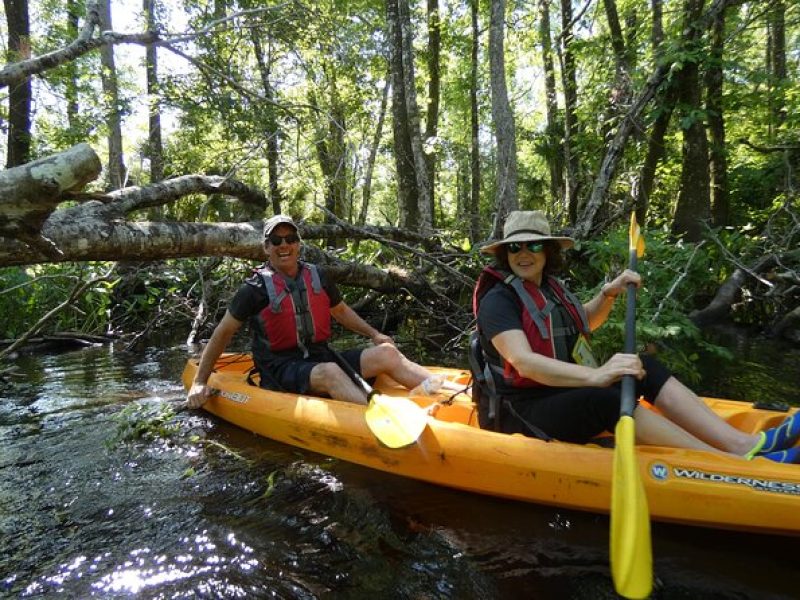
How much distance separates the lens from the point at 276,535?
2566mm

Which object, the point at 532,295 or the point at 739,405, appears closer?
the point at 532,295

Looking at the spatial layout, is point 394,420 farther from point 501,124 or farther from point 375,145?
point 375,145

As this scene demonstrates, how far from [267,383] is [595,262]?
298 centimetres

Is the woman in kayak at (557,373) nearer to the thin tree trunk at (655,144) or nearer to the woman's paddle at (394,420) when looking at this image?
the woman's paddle at (394,420)

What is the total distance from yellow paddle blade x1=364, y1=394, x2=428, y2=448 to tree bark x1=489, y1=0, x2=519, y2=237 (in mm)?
3675

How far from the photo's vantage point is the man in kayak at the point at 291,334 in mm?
3625

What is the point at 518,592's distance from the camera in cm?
208

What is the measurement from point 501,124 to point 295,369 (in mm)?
3989

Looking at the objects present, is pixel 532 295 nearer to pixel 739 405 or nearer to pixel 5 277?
pixel 739 405

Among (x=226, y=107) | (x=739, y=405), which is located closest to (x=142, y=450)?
(x=739, y=405)

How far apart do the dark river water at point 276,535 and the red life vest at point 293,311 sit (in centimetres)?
71

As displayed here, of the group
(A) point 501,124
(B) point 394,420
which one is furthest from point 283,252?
(A) point 501,124

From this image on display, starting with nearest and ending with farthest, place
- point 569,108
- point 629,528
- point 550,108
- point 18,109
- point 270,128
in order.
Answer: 1. point 629,528
2. point 270,128
3. point 18,109
4. point 569,108
5. point 550,108

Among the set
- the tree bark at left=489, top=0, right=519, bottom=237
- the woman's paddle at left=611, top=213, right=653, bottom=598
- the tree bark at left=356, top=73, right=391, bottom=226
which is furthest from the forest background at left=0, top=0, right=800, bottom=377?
the woman's paddle at left=611, top=213, right=653, bottom=598
